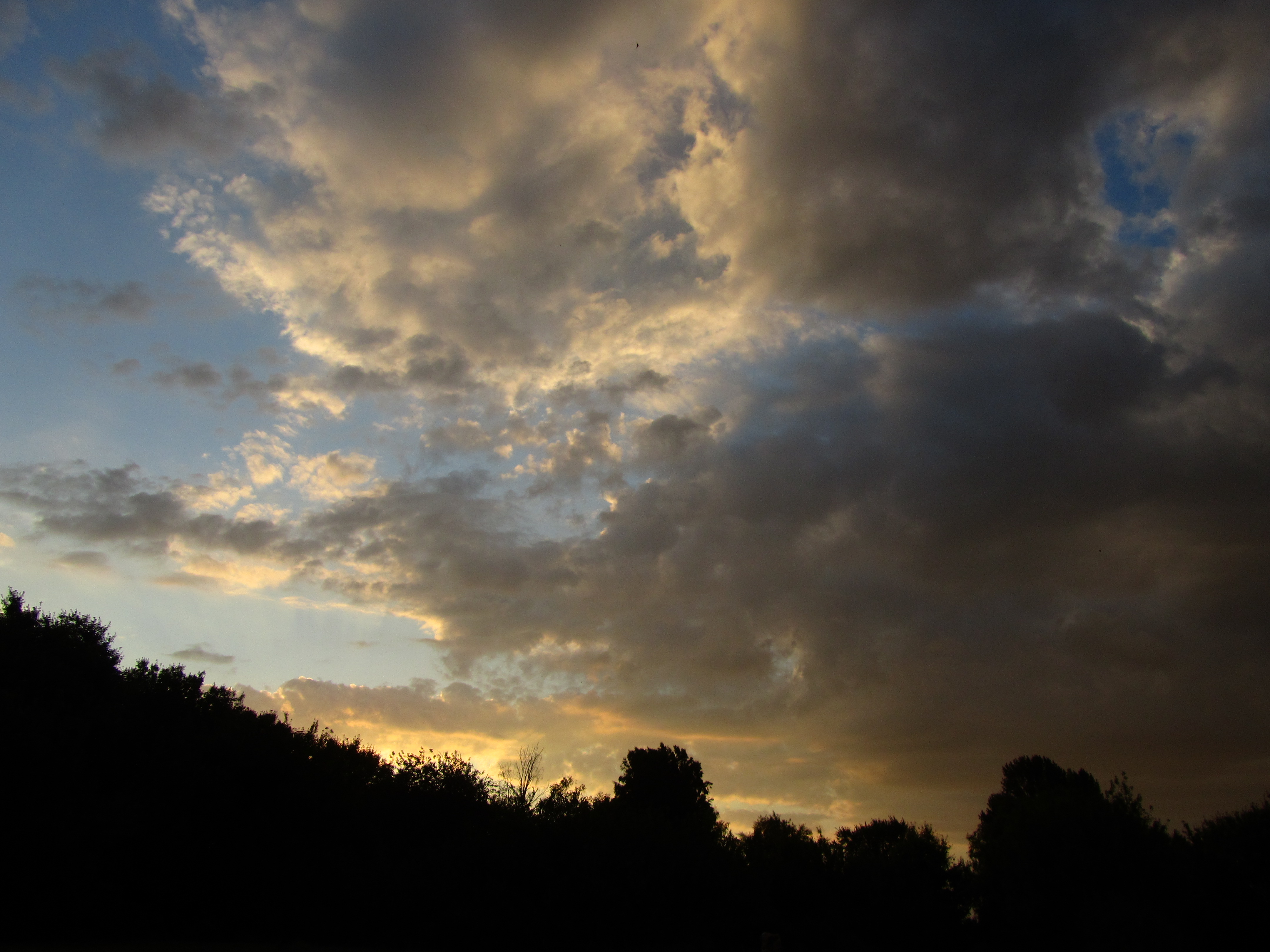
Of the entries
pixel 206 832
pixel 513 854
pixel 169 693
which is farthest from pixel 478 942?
pixel 169 693

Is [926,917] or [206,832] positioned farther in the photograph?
[926,917]

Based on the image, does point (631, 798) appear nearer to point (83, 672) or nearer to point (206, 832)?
point (206, 832)

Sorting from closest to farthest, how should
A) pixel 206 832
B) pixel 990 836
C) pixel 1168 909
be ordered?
pixel 1168 909 < pixel 206 832 < pixel 990 836

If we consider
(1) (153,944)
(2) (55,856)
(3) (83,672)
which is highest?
(3) (83,672)

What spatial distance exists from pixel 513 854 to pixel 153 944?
15883 mm

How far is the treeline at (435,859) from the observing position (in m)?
31.5

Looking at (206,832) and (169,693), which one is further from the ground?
(169,693)

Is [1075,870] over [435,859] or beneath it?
over

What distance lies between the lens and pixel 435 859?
40312 mm

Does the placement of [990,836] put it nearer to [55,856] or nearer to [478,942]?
[478,942]

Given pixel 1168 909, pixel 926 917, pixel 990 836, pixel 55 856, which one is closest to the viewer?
pixel 55 856

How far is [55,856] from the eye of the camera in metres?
30.0

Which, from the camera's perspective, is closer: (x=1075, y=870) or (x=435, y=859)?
(x=1075, y=870)

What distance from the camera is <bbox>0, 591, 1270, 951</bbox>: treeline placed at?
3155 cm
